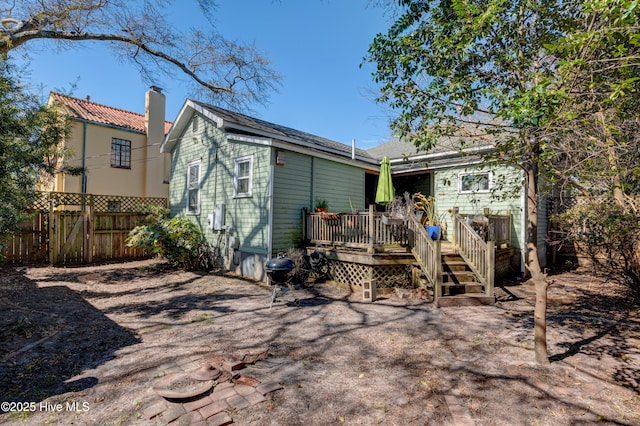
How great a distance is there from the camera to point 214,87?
546 inches

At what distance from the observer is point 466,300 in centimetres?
676

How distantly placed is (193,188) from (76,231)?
13.5 ft

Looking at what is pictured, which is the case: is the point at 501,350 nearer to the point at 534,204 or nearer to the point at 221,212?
the point at 534,204

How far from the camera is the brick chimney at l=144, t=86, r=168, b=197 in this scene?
57.7 feet

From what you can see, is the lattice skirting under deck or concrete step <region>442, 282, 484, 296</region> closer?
concrete step <region>442, 282, 484, 296</region>

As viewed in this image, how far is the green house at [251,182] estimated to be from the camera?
29.7 ft

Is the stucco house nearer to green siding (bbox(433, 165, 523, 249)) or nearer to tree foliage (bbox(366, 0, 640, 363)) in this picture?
green siding (bbox(433, 165, 523, 249))

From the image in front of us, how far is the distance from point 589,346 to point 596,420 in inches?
87.1

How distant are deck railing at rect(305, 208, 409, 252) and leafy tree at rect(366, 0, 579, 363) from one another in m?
3.56

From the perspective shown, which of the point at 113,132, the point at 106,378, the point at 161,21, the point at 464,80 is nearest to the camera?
the point at 106,378

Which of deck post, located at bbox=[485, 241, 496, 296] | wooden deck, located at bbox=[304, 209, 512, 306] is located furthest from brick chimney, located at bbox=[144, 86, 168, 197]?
deck post, located at bbox=[485, 241, 496, 296]

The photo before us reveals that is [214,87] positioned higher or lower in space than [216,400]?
higher

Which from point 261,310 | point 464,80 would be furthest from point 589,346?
point 261,310

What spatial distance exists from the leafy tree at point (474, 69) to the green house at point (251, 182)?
15.6ft
